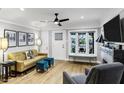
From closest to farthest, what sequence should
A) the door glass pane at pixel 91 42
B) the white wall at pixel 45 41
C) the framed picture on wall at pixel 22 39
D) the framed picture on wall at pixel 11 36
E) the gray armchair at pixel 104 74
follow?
the gray armchair at pixel 104 74 < the framed picture on wall at pixel 11 36 < the framed picture on wall at pixel 22 39 < the door glass pane at pixel 91 42 < the white wall at pixel 45 41

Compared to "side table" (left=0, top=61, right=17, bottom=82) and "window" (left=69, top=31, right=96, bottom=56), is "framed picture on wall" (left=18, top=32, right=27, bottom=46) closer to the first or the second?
"side table" (left=0, top=61, right=17, bottom=82)

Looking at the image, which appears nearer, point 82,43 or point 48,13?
point 48,13

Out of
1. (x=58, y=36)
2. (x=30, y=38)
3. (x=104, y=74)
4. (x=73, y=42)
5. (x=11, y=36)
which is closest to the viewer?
(x=104, y=74)

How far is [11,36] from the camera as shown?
15.8ft

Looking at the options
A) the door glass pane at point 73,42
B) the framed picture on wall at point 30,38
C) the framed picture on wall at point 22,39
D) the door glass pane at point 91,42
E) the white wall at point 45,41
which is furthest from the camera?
the white wall at point 45,41

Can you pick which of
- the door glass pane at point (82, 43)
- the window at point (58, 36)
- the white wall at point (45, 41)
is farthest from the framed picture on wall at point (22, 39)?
the door glass pane at point (82, 43)

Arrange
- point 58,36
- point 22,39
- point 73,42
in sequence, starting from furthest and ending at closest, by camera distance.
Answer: point 58,36, point 73,42, point 22,39

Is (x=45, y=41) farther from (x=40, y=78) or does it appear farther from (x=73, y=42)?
(x=40, y=78)

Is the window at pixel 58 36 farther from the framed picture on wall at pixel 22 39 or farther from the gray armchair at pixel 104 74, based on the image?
the gray armchair at pixel 104 74

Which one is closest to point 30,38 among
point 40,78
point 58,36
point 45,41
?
point 45,41

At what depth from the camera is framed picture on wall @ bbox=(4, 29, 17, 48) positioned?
4.57 m

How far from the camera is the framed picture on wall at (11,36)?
180 inches

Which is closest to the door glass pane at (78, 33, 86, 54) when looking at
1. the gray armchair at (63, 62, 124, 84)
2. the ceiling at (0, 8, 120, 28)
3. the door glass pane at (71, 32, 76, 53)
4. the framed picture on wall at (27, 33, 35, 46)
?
the door glass pane at (71, 32, 76, 53)
